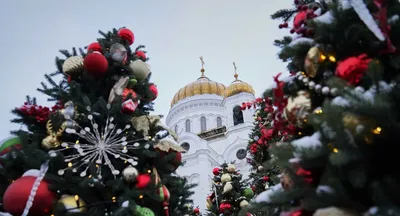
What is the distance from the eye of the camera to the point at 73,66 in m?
3.91

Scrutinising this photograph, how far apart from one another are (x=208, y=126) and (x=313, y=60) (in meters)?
27.3

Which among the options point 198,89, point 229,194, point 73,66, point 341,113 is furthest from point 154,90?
point 198,89

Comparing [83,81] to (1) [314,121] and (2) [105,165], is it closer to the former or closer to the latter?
(2) [105,165]

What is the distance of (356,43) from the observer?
2262 mm

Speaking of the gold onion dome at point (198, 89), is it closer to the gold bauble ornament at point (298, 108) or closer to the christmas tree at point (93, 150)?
the christmas tree at point (93, 150)

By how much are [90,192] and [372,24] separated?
2.60 m

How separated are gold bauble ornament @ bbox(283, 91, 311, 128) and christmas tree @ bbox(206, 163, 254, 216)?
5.03 meters

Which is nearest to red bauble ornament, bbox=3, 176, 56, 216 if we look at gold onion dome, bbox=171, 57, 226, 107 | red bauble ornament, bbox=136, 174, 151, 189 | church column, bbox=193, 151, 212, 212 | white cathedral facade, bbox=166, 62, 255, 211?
→ red bauble ornament, bbox=136, 174, 151, 189

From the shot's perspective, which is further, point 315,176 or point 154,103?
point 154,103

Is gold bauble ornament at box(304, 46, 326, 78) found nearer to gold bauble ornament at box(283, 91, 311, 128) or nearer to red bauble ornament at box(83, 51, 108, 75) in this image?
gold bauble ornament at box(283, 91, 311, 128)

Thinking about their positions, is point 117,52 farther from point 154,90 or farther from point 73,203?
point 73,203

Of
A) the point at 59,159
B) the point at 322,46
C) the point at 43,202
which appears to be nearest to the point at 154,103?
the point at 59,159

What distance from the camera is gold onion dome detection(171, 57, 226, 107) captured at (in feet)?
102

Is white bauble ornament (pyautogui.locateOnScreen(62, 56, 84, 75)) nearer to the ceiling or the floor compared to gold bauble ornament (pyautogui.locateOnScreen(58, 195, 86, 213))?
nearer to the ceiling
